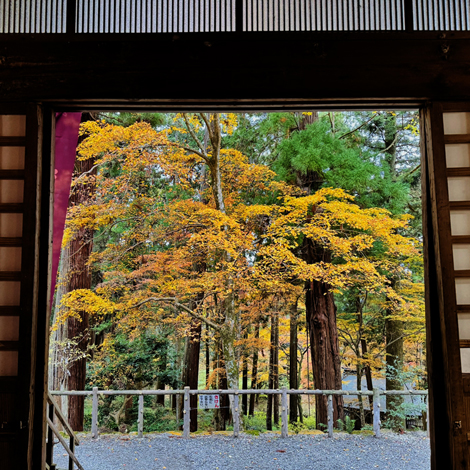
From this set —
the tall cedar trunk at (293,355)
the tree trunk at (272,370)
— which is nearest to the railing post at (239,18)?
the tall cedar trunk at (293,355)

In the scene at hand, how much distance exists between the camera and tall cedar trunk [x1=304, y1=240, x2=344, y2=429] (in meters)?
7.63

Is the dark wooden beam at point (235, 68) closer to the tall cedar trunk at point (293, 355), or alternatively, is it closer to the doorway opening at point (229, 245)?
the doorway opening at point (229, 245)

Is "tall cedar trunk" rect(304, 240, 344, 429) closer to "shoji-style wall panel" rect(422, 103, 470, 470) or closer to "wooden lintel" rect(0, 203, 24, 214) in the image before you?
"shoji-style wall panel" rect(422, 103, 470, 470)

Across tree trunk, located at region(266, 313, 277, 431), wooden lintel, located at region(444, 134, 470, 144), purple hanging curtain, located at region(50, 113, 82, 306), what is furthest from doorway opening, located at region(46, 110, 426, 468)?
wooden lintel, located at region(444, 134, 470, 144)

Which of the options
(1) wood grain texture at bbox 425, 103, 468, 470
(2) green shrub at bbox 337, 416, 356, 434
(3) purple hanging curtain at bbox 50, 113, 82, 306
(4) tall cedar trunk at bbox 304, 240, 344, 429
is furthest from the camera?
(4) tall cedar trunk at bbox 304, 240, 344, 429

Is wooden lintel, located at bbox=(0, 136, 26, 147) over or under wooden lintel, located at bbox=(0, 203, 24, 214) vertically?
over

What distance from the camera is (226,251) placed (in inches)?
303

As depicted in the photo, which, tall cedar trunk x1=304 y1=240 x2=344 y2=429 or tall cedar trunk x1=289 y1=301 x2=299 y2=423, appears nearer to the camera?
tall cedar trunk x1=304 y1=240 x2=344 y2=429

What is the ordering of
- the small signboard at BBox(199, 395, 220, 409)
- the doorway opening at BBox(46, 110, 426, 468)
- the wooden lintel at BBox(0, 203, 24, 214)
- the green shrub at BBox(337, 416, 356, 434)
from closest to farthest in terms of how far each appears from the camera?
1. the wooden lintel at BBox(0, 203, 24, 214)
2. the small signboard at BBox(199, 395, 220, 409)
3. the green shrub at BBox(337, 416, 356, 434)
4. the doorway opening at BBox(46, 110, 426, 468)

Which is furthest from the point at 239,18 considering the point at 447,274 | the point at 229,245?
the point at 229,245

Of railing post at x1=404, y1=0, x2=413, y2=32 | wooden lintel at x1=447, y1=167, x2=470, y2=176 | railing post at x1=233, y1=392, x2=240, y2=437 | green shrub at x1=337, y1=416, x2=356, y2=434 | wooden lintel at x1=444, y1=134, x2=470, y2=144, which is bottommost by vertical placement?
green shrub at x1=337, y1=416, x2=356, y2=434

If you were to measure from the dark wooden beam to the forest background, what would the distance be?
A: 512cm

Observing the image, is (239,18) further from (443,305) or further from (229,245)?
(229,245)

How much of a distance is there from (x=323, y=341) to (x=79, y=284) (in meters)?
4.78
